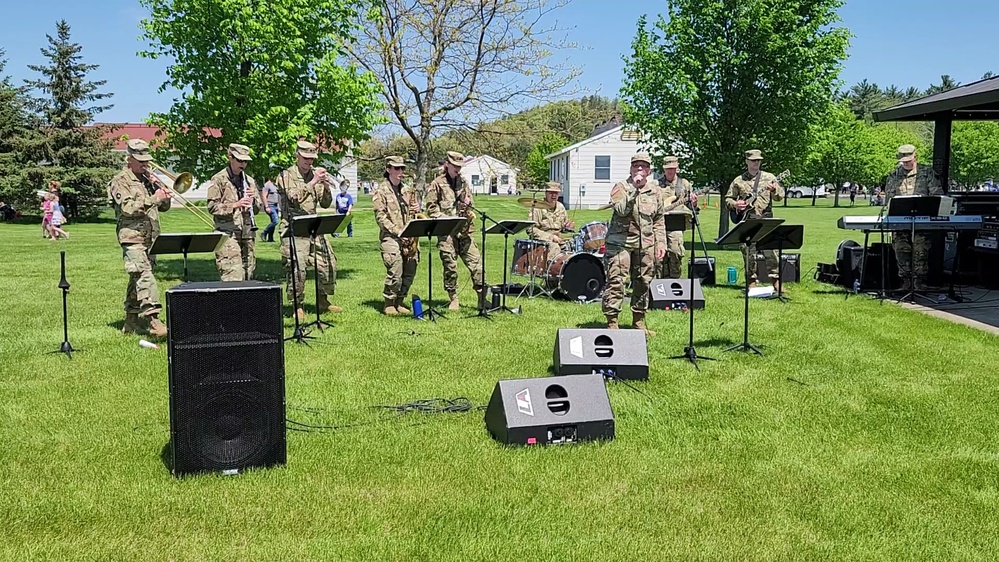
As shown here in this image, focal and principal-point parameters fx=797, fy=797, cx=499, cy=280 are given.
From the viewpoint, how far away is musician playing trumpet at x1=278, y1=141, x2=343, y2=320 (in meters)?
10.4

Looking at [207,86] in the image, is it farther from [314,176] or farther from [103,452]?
[103,452]

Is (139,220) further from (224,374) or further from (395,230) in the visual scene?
(224,374)

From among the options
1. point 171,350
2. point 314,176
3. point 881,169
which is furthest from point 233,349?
point 881,169

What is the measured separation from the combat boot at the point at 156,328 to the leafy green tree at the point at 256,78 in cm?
494

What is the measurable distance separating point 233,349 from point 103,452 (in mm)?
1478

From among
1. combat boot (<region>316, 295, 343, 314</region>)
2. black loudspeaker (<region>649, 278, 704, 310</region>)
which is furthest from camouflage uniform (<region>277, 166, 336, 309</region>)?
black loudspeaker (<region>649, 278, 704, 310</region>)

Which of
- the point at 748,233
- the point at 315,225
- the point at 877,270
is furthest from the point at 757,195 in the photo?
the point at 315,225

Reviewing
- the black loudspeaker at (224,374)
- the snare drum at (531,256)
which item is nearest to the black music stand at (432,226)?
the snare drum at (531,256)

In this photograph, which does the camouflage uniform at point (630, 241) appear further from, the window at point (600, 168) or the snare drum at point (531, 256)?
the window at point (600, 168)

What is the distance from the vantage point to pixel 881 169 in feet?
204

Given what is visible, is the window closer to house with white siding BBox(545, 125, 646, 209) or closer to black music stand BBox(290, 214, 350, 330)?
house with white siding BBox(545, 125, 646, 209)

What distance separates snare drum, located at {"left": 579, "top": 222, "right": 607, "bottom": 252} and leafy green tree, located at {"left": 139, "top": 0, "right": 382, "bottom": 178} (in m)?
4.88

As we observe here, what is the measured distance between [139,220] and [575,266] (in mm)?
6164

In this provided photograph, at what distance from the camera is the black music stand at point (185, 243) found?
840 cm
